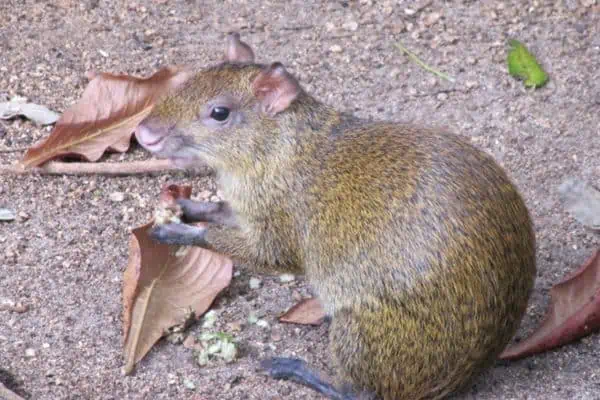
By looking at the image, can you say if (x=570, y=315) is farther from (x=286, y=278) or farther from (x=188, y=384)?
(x=188, y=384)

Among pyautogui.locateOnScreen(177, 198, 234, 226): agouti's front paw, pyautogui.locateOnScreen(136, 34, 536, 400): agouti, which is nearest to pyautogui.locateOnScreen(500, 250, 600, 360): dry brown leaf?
pyautogui.locateOnScreen(136, 34, 536, 400): agouti

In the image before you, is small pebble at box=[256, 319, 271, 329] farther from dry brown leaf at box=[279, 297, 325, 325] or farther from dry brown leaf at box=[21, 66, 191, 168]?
dry brown leaf at box=[21, 66, 191, 168]

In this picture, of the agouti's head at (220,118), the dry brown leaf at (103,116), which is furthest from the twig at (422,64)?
the agouti's head at (220,118)

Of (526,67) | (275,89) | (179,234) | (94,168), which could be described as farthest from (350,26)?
(179,234)

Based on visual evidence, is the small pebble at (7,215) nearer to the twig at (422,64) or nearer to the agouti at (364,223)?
the agouti at (364,223)

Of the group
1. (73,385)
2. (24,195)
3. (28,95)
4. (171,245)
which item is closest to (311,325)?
(171,245)

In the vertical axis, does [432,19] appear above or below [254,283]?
above

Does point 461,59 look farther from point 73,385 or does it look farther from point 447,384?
point 73,385
